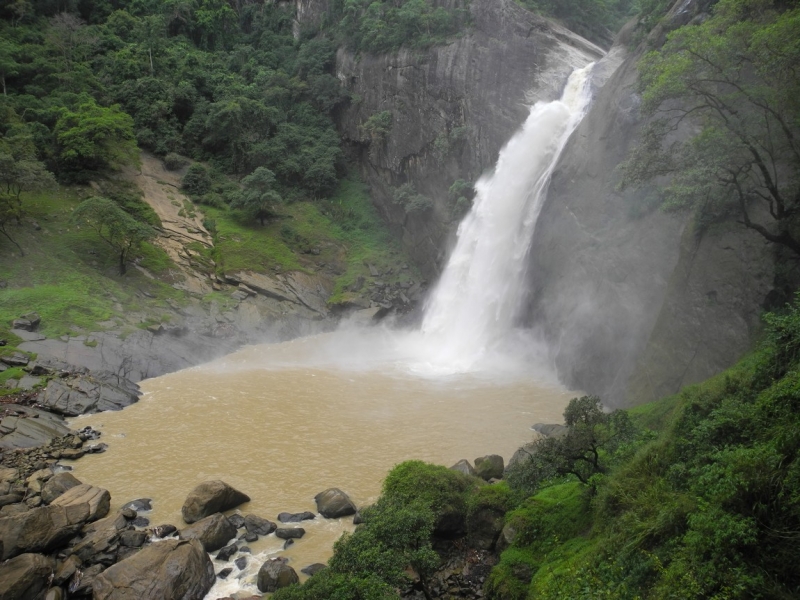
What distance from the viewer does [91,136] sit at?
109 ft

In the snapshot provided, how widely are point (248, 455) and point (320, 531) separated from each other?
16.7ft

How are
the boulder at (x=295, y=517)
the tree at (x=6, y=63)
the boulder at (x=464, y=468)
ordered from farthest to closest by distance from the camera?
the tree at (x=6, y=63)
the boulder at (x=464, y=468)
the boulder at (x=295, y=517)

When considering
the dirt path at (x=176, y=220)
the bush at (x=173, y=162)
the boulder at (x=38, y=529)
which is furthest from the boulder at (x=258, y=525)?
the bush at (x=173, y=162)

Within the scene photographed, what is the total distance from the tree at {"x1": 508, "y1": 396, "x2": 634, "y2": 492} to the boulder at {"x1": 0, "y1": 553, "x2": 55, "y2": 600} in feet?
32.1

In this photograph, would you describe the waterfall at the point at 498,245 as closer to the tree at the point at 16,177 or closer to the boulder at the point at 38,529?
the boulder at the point at 38,529

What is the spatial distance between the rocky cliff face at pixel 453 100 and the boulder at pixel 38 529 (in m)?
28.1

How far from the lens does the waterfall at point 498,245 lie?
28234mm

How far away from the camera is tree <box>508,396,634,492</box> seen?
33.3 ft

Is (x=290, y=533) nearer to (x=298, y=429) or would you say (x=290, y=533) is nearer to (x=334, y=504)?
Result: (x=334, y=504)

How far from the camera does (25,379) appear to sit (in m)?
20.5

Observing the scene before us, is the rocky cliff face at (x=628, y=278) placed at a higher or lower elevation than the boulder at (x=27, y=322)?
higher

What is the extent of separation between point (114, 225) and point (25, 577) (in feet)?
72.9

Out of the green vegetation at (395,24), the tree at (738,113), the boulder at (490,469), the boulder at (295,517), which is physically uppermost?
the green vegetation at (395,24)

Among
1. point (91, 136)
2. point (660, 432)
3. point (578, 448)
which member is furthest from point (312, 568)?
point (91, 136)
